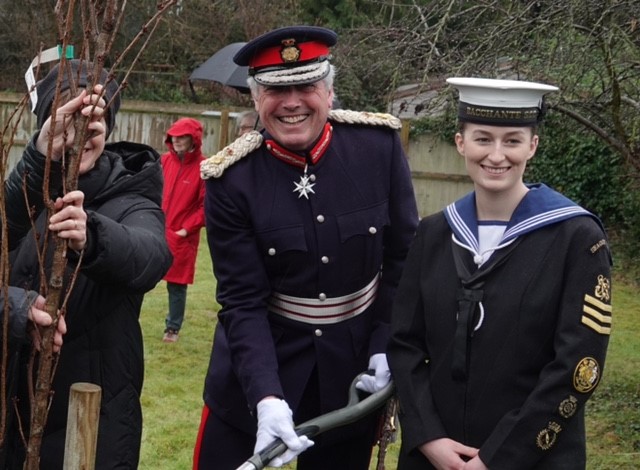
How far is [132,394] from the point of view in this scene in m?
3.10

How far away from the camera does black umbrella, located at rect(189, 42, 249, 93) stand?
30.9 ft

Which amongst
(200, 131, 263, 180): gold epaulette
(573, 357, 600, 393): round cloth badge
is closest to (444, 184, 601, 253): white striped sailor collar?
(573, 357, 600, 393): round cloth badge

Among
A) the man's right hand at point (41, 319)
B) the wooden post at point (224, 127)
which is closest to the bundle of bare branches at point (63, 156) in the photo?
the man's right hand at point (41, 319)

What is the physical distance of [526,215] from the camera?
2.79 m

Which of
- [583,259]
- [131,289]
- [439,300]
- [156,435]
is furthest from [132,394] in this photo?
[156,435]

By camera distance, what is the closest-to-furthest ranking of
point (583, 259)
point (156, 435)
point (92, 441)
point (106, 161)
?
point (92, 441)
point (583, 259)
point (106, 161)
point (156, 435)

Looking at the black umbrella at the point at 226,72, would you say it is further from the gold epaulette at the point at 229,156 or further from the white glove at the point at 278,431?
the white glove at the point at 278,431

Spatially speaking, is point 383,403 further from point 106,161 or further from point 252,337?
point 106,161

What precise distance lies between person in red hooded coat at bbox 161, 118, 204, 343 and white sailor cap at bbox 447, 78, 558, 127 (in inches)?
212

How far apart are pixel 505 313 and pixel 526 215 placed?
0.84 ft

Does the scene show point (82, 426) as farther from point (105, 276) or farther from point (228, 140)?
point (228, 140)

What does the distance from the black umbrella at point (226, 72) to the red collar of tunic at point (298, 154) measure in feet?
19.3

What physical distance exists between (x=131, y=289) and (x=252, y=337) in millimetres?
440

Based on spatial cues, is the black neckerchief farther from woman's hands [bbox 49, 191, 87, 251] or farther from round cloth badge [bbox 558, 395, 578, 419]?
woman's hands [bbox 49, 191, 87, 251]
